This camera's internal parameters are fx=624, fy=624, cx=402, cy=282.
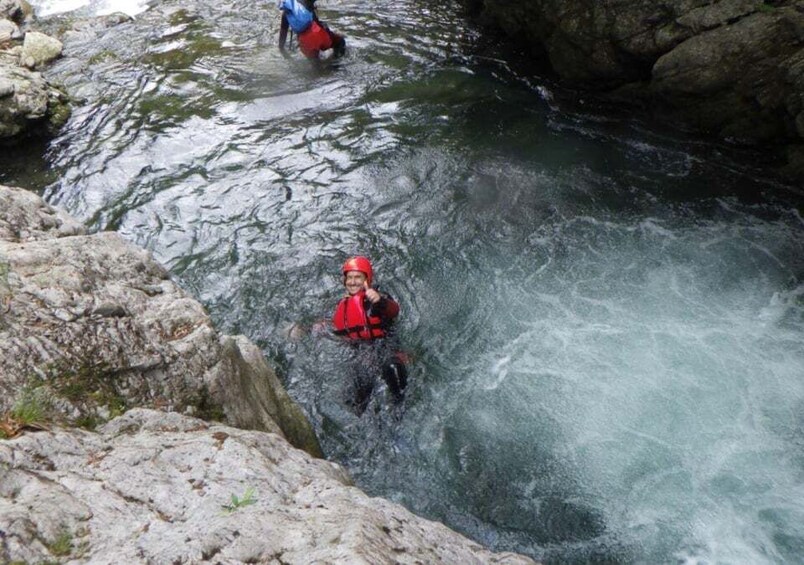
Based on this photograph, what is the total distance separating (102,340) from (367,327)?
3.19 m

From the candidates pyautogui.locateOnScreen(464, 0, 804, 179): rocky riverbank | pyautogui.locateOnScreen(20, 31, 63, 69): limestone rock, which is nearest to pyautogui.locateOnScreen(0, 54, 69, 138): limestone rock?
pyautogui.locateOnScreen(20, 31, 63, 69): limestone rock

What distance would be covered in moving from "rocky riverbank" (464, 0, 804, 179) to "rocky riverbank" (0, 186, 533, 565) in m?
7.96

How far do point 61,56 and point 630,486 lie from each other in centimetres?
1421

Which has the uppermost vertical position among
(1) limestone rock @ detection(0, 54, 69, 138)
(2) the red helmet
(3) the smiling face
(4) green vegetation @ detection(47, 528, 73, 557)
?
(4) green vegetation @ detection(47, 528, 73, 557)

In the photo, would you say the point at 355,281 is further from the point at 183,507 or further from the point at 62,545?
the point at 62,545

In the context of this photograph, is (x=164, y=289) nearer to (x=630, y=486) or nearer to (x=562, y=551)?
(x=562, y=551)

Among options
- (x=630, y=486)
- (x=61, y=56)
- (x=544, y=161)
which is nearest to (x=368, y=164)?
(x=544, y=161)

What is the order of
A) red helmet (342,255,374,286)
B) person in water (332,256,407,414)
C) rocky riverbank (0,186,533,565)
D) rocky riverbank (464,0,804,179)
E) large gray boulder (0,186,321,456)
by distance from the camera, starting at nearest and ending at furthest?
rocky riverbank (0,186,533,565) < large gray boulder (0,186,321,456) < person in water (332,256,407,414) < red helmet (342,255,374,286) < rocky riverbank (464,0,804,179)

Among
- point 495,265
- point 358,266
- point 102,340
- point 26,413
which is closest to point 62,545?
point 26,413

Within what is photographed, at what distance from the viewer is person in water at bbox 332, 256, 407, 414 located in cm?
655

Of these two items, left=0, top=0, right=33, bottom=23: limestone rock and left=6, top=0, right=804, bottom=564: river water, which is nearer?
left=6, top=0, right=804, bottom=564: river water

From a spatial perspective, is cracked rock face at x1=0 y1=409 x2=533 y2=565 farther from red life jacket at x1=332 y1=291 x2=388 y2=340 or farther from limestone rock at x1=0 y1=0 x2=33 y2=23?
limestone rock at x1=0 y1=0 x2=33 y2=23

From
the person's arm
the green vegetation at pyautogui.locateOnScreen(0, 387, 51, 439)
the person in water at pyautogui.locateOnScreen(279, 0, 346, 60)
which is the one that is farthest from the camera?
the person's arm

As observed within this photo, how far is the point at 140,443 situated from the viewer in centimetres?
338
